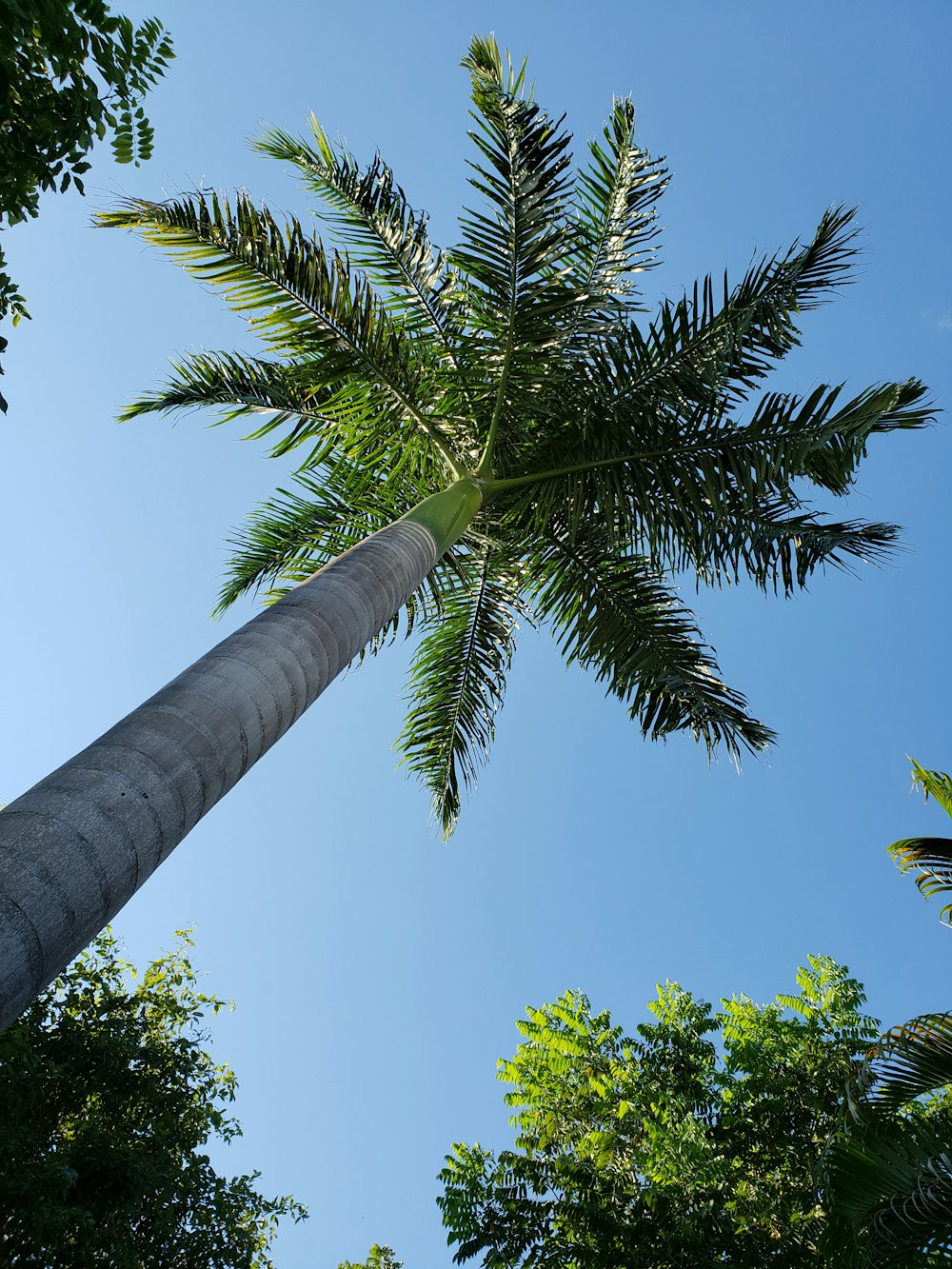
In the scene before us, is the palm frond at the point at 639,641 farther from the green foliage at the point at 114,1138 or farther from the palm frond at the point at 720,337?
the green foliage at the point at 114,1138

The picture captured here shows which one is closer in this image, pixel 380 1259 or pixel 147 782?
pixel 147 782

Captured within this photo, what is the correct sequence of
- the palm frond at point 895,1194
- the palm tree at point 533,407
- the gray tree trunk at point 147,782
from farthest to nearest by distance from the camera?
the palm tree at point 533,407, the palm frond at point 895,1194, the gray tree trunk at point 147,782

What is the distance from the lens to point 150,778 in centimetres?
322

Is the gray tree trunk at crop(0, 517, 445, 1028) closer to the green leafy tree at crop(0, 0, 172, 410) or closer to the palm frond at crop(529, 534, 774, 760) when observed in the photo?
the green leafy tree at crop(0, 0, 172, 410)

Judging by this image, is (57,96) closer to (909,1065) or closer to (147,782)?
(147,782)

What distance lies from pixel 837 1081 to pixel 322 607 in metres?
9.09

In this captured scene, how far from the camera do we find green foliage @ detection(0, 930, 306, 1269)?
764cm

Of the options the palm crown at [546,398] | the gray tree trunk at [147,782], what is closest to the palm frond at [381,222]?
the palm crown at [546,398]

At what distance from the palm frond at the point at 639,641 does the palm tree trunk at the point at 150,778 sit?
4118mm

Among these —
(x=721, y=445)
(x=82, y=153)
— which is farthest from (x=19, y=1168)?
(x=721, y=445)

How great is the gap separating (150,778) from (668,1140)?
7890 millimetres

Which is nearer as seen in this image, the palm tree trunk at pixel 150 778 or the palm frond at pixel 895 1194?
the palm tree trunk at pixel 150 778

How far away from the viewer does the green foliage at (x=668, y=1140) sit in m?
8.53

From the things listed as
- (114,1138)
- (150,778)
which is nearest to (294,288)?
(150,778)
